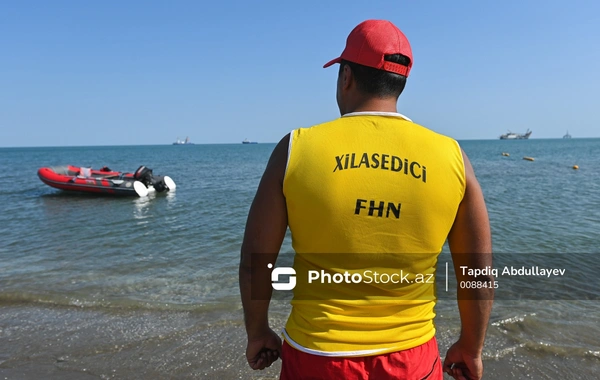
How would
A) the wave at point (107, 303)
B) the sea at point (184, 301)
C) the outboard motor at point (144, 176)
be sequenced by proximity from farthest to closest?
the outboard motor at point (144, 176)
the wave at point (107, 303)
the sea at point (184, 301)

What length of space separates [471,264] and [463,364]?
19.8 inches

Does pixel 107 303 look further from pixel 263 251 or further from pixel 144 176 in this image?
pixel 144 176

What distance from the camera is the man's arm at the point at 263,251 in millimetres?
1429

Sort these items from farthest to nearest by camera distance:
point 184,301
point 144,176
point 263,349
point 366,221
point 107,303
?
point 144,176, point 184,301, point 107,303, point 263,349, point 366,221

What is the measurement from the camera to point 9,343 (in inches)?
186

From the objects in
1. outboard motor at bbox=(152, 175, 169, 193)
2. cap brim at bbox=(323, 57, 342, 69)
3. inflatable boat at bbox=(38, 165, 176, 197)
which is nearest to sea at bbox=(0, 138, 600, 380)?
cap brim at bbox=(323, 57, 342, 69)

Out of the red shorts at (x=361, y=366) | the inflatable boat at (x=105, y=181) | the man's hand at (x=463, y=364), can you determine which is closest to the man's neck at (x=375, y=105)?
the red shorts at (x=361, y=366)

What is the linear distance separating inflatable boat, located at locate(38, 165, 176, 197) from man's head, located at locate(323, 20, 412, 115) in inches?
753

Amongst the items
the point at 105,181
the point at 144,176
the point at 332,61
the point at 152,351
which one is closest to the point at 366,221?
the point at 332,61

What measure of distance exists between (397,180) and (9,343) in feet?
17.6

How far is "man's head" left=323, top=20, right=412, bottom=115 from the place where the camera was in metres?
1.49

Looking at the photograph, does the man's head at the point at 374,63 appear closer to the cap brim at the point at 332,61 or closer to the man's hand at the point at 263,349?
the cap brim at the point at 332,61

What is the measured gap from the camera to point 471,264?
1.60 meters

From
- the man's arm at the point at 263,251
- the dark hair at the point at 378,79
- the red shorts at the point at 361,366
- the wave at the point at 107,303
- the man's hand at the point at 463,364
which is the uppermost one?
the dark hair at the point at 378,79
